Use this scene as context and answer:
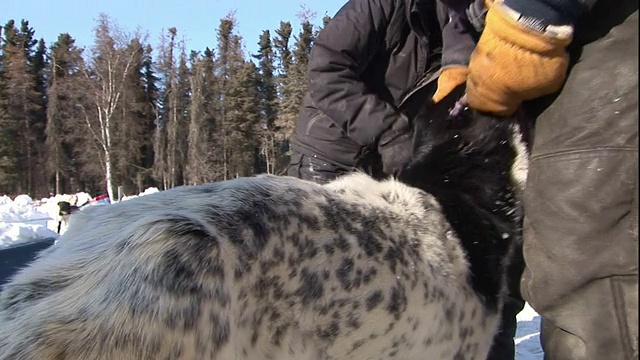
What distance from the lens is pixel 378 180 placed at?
94.9 inches

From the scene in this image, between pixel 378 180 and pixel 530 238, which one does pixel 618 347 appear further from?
pixel 378 180

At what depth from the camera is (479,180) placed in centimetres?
235

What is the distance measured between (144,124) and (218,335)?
4220 centimetres

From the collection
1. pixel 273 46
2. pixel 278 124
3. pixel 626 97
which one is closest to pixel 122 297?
pixel 626 97

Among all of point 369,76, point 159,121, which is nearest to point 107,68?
point 159,121

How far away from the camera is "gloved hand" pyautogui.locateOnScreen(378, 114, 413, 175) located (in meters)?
2.60

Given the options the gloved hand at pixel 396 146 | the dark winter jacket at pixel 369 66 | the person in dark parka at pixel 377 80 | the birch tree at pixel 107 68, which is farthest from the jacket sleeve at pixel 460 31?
the birch tree at pixel 107 68

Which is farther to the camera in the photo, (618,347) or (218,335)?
(618,347)

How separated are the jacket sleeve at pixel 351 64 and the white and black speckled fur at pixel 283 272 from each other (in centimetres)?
64

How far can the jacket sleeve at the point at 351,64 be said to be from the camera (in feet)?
9.81

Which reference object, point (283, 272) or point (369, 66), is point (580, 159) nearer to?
point (283, 272)

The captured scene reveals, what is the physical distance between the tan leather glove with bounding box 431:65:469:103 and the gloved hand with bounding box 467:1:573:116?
430mm

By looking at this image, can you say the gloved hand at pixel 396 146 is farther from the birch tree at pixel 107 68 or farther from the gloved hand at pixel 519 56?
the birch tree at pixel 107 68

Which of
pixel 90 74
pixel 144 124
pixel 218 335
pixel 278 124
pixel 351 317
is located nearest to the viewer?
pixel 218 335
